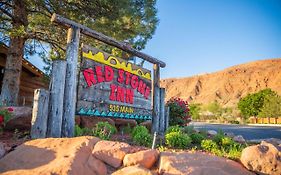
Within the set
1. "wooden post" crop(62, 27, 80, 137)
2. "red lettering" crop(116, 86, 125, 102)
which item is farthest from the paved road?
"wooden post" crop(62, 27, 80, 137)

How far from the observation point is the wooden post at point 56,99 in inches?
190

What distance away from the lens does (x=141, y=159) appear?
3.26 metres

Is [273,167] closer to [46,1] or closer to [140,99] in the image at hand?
[140,99]

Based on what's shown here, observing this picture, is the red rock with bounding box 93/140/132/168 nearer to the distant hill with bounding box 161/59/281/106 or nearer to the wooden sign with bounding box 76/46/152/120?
the wooden sign with bounding box 76/46/152/120

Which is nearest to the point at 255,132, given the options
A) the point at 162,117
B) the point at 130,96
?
the point at 162,117

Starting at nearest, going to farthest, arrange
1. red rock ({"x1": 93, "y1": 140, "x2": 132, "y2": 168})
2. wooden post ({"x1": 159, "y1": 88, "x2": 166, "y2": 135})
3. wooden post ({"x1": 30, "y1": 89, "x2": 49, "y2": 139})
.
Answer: red rock ({"x1": 93, "y1": 140, "x2": 132, "y2": 168}), wooden post ({"x1": 30, "y1": 89, "x2": 49, "y2": 139}), wooden post ({"x1": 159, "y1": 88, "x2": 166, "y2": 135})

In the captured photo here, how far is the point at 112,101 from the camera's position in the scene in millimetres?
6355

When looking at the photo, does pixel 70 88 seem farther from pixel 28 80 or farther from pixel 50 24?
pixel 28 80

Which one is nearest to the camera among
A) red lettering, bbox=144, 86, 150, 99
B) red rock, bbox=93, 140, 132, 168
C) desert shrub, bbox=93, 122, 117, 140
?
red rock, bbox=93, 140, 132, 168

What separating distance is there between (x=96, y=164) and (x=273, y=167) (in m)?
2.26

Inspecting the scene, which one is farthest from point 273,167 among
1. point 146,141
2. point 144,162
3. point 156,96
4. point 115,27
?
point 115,27

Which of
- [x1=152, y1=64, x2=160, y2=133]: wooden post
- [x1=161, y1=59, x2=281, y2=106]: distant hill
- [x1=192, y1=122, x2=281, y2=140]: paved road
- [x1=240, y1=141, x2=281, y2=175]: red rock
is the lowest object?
[x1=192, y1=122, x2=281, y2=140]: paved road

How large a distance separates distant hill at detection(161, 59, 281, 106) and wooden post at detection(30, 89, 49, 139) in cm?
7543

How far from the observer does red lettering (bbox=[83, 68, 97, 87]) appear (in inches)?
222
